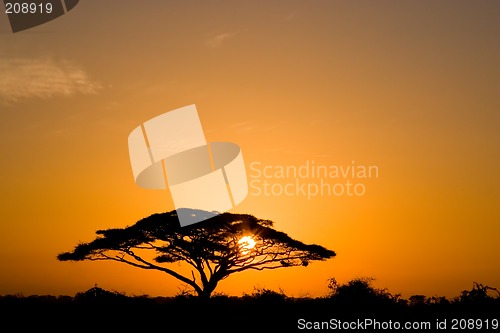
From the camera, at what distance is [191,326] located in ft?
68.8

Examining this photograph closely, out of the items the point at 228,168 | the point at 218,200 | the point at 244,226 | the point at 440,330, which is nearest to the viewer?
the point at 440,330

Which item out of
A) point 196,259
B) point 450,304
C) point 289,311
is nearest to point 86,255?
point 196,259

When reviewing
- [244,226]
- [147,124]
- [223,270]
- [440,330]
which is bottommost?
[440,330]

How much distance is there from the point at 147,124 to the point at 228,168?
6366 millimetres

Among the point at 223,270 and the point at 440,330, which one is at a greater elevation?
the point at 223,270

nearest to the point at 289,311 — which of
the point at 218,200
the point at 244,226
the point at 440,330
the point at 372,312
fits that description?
the point at 372,312

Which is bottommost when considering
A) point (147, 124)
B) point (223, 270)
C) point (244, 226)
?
point (223, 270)

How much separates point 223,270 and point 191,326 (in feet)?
77.8

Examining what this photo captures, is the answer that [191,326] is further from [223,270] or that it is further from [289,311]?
[223,270]

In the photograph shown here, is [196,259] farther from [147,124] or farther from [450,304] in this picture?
[450,304]

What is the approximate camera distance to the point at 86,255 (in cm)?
4431

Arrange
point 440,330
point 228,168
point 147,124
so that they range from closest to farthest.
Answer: point 440,330 < point 147,124 < point 228,168

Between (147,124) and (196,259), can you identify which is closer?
(147,124)

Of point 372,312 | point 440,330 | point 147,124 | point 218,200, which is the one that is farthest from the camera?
point 218,200
